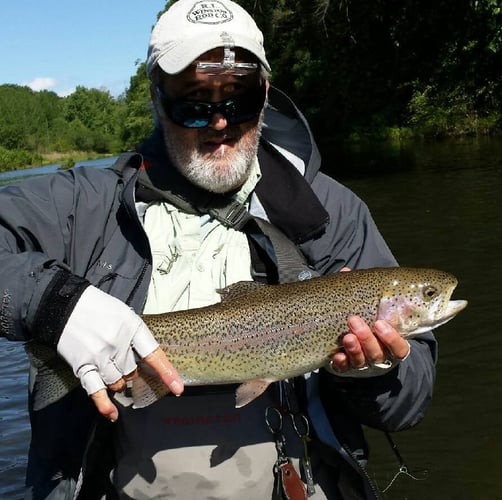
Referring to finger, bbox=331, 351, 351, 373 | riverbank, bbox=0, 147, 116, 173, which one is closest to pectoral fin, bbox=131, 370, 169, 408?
finger, bbox=331, 351, 351, 373

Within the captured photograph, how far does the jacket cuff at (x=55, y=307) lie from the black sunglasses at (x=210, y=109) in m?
0.91

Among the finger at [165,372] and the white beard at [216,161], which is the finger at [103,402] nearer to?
the finger at [165,372]

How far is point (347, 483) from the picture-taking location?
2883 mm

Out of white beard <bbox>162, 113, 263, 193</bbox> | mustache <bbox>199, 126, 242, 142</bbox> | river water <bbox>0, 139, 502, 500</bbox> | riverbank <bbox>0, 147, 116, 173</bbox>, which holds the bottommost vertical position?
riverbank <bbox>0, 147, 116, 173</bbox>

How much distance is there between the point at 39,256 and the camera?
2645 mm

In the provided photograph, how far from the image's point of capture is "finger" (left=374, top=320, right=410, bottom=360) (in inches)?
106

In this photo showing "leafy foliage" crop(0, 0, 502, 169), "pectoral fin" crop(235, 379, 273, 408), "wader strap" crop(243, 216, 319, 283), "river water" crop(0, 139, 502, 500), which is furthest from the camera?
"leafy foliage" crop(0, 0, 502, 169)

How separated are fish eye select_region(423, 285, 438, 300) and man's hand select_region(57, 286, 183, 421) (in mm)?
1274

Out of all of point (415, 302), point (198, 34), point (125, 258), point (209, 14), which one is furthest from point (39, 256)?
point (415, 302)

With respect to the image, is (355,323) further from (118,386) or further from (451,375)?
(451,375)

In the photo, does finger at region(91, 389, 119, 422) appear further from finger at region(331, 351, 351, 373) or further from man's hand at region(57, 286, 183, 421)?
finger at region(331, 351, 351, 373)

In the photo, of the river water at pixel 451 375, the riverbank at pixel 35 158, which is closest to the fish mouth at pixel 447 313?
the river water at pixel 451 375

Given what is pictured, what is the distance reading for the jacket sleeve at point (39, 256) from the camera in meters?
2.51

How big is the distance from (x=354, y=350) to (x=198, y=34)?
4.62ft
